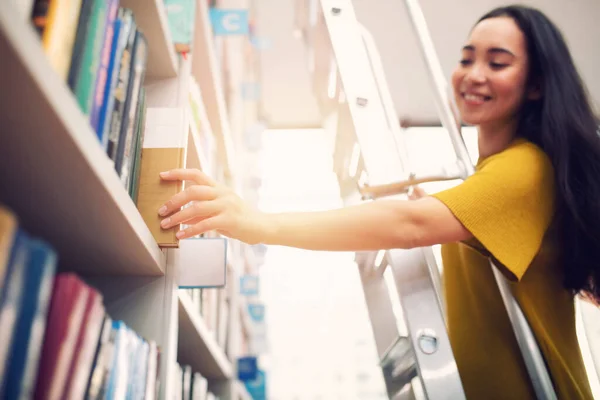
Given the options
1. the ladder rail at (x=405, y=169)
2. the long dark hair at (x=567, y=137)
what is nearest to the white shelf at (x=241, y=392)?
the ladder rail at (x=405, y=169)

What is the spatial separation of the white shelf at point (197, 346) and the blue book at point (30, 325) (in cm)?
49

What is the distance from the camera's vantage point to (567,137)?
79cm

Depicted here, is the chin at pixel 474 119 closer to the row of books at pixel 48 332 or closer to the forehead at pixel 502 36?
the forehead at pixel 502 36

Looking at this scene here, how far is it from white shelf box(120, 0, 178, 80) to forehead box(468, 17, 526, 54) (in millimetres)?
629

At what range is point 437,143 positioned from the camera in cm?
332

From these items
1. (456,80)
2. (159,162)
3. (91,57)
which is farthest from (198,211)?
(456,80)

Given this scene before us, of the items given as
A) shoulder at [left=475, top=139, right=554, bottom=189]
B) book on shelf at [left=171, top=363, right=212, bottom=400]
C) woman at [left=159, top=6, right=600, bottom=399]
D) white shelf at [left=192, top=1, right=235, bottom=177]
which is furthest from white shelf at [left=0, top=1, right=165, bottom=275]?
white shelf at [left=192, top=1, right=235, bottom=177]

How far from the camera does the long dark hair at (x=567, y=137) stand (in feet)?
2.44

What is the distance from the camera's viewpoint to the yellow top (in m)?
0.68

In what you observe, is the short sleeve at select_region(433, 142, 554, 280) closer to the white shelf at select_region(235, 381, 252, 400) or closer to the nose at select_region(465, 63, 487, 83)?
the nose at select_region(465, 63, 487, 83)

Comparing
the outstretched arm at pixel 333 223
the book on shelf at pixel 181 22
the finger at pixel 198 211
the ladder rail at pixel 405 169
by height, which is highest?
the book on shelf at pixel 181 22

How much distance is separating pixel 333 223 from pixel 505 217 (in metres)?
0.27

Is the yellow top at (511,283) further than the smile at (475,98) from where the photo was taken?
No

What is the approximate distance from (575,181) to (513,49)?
0.29m
